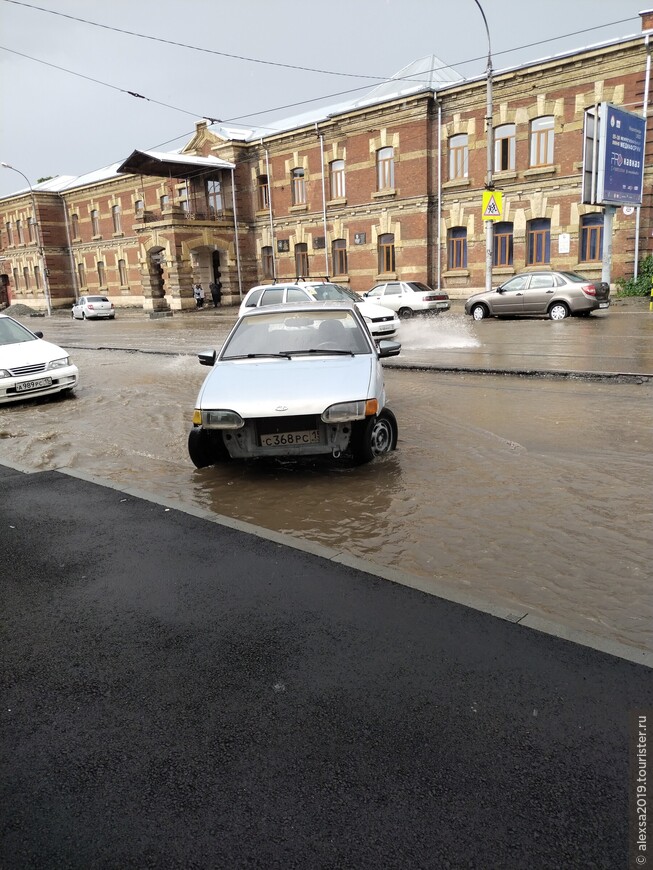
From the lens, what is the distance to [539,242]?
3006 centimetres

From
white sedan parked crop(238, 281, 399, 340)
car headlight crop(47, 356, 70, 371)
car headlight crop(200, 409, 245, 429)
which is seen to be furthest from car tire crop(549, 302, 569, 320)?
car headlight crop(200, 409, 245, 429)

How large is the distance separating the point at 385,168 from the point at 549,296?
53.2 feet

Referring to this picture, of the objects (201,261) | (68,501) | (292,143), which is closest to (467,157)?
(292,143)

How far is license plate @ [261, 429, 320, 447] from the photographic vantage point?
624 cm

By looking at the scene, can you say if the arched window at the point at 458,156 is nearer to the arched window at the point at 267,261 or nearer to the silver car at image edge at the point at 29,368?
the arched window at the point at 267,261

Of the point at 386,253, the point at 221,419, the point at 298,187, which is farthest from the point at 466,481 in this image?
the point at 298,187

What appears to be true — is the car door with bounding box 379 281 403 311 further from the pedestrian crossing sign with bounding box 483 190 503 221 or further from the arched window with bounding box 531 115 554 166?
the arched window with bounding box 531 115 554 166

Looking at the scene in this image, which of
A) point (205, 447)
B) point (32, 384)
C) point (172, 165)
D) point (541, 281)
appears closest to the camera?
point (205, 447)

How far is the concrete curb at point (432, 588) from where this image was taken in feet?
10.9

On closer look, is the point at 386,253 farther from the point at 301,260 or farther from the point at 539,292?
the point at 539,292

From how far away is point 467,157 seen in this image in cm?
3172

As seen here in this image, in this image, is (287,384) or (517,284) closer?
(287,384)

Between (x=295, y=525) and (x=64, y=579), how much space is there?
182 centimetres

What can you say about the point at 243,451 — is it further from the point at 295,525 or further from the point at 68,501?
the point at 68,501
